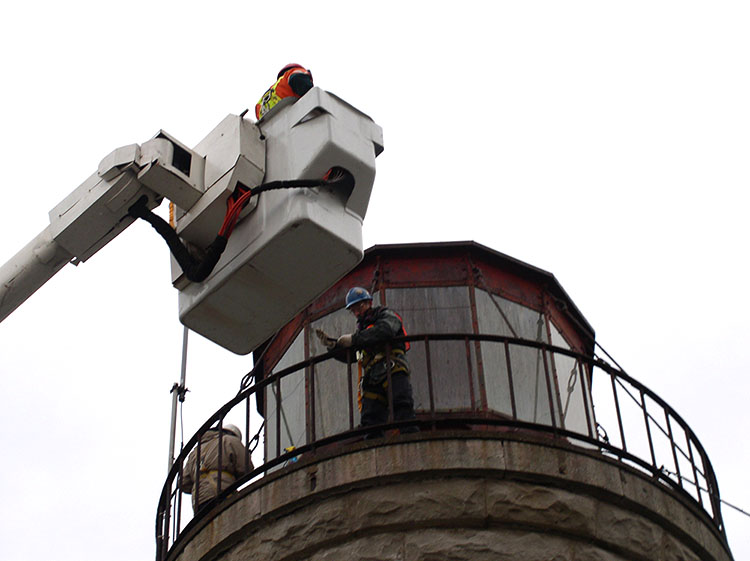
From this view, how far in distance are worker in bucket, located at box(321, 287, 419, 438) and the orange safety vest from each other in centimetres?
188

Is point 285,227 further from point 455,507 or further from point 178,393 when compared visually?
point 178,393

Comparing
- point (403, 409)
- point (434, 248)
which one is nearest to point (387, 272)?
point (434, 248)

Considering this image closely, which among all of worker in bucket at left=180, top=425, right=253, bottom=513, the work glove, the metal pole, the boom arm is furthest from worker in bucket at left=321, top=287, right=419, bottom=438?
the metal pole

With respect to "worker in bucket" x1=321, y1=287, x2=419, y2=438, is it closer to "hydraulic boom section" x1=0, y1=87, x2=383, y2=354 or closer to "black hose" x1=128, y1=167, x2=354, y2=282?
"hydraulic boom section" x1=0, y1=87, x2=383, y2=354

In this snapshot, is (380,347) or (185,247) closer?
(185,247)

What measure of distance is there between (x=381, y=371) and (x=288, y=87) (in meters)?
2.31

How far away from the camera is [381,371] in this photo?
10.9m

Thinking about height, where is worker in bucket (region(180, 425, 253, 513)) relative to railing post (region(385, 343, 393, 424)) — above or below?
above

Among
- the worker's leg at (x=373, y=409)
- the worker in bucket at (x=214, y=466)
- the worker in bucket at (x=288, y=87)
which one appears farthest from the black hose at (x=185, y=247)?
the worker in bucket at (x=214, y=466)

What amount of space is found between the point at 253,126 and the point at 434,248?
3.69 m

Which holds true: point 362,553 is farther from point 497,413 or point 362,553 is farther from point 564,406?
point 564,406

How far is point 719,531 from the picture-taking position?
440 inches

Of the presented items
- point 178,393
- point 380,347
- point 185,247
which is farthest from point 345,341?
point 178,393

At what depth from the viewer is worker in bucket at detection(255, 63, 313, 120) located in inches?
434
